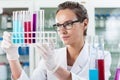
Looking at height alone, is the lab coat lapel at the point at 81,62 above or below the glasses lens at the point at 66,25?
below

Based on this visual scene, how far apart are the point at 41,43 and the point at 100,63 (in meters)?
0.25

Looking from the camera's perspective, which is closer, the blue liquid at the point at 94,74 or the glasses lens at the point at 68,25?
the blue liquid at the point at 94,74

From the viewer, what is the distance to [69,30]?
1.24 metres

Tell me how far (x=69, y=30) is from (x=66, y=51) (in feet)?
1.16

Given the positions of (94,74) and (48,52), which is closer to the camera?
(94,74)

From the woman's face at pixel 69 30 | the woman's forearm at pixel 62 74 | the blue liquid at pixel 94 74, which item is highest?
the woman's face at pixel 69 30

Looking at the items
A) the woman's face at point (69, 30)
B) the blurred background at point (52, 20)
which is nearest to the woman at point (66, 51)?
the woman's face at point (69, 30)

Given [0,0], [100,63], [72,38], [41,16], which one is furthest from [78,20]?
[0,0]

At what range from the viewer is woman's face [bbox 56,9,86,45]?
1.22m

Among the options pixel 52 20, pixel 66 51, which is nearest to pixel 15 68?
pixel 66 51

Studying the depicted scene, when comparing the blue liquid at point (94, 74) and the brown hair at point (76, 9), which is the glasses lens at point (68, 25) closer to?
the brown hair at point (76, 9)

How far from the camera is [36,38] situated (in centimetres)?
108

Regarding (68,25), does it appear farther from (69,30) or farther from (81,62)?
(81,62)

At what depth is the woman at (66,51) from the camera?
42.6 inches
